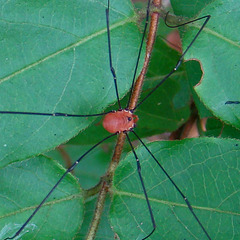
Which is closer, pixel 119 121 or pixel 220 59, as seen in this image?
pixel 220 59

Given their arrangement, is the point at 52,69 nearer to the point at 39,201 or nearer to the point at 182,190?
the point at 39,201

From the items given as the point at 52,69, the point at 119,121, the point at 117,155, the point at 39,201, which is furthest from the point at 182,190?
the point at 52,69

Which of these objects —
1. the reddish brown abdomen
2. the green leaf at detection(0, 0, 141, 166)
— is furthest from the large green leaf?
the reddish brown abdomen

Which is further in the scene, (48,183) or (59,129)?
(48,183)

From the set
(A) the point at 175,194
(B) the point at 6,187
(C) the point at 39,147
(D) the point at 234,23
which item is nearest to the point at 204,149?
(A) the point at 175,194

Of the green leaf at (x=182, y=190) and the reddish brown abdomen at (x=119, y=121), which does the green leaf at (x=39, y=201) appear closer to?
the green leaf at (x=182, y=190)

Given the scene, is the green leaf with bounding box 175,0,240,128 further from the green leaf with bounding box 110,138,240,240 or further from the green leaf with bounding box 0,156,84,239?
the green leaf with bounding box 0,156,84,239

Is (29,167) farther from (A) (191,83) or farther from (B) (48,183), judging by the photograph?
(A) (191,83)
